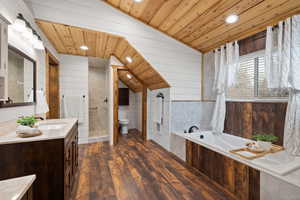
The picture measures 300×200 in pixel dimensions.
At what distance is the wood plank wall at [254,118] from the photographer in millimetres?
2025

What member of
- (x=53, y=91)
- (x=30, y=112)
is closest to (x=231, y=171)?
(x=30, y=112)

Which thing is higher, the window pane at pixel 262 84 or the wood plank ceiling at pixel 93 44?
the wood plank ceiling at pixel 93 44

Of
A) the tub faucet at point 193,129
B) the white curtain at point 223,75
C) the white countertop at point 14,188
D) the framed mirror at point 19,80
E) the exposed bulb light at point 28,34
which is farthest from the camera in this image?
the tub faucet at point 193,129

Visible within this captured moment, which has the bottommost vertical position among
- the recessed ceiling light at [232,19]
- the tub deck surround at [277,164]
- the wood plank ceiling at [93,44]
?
the tub deck surround at [277,164]

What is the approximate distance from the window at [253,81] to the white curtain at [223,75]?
0.60ft

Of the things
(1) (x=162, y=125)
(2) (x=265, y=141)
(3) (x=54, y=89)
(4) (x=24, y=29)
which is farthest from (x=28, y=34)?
(2) (x=265, y=141)

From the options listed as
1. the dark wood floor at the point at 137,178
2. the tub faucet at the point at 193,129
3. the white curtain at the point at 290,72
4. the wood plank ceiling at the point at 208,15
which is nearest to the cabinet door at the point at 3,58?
the dark wood floor at the point at 137,178

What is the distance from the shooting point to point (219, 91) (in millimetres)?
2764

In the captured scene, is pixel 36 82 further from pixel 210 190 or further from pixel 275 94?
pixel 275 94

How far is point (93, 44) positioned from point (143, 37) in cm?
109

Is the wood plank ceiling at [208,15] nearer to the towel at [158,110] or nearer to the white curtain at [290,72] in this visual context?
the white curtain at [290,72]

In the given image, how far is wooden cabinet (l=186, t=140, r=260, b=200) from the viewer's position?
58.8 inches

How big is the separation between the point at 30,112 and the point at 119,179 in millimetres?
1587

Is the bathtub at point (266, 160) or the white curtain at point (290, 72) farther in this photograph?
the white curtain at point (290, 72)
